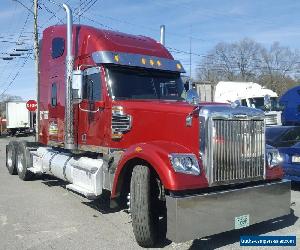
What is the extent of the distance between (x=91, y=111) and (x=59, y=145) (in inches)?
84.2

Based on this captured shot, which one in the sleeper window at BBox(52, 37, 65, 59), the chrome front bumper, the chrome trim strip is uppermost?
the sleeper window at BBox(52, 37, 65, 59)

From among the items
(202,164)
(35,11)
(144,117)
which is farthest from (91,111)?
(35,11)

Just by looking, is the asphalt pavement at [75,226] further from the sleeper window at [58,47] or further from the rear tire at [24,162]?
the sleeper window at [58,47]

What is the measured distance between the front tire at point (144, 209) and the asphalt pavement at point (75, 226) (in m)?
0.23

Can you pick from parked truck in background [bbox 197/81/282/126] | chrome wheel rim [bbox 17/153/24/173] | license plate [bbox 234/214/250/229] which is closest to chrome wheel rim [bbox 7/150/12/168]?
chrome wheel rim [bbox 17/153/24/173]

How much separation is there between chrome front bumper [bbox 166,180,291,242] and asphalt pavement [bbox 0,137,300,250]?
1.55ft

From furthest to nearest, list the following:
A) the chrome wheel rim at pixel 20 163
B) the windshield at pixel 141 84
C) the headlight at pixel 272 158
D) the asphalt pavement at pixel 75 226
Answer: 1. the chrome wheel rim at pixel 20 163
2. the windshield at pixel 141 84
3. the headlight at pixel 272 158
4. the asphalt pavement at pixel 75 226

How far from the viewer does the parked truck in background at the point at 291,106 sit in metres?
17.3

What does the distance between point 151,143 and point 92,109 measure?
2.06 meters

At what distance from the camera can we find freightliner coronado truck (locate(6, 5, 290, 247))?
562 centimetres

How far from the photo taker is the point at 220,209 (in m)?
5.59

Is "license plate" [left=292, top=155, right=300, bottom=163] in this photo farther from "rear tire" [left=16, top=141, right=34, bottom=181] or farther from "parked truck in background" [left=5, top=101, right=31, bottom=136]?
"parked truck in background" [left=5, top=101, right=31, bottom=136]

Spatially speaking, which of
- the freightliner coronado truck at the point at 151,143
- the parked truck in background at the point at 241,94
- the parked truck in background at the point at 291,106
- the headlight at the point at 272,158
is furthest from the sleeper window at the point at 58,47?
the parked truck in background at the point at 241,94

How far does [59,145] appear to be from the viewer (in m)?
9.84
